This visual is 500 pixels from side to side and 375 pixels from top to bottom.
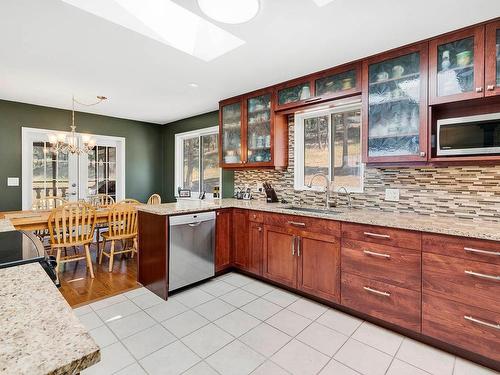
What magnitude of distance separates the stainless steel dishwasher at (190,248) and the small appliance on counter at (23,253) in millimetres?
1385

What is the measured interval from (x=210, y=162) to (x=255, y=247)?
231 cm

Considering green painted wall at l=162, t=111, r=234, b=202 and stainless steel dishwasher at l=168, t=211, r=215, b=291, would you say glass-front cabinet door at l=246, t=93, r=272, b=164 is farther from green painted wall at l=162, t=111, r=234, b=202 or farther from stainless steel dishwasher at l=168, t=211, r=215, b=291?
green painted wall at l=162, t=111, r=234, b=202

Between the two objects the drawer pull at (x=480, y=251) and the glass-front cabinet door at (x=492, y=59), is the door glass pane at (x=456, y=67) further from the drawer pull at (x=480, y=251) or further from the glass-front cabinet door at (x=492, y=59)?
the drawer pull at (x=480, y=251)

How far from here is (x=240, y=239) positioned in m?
3.27

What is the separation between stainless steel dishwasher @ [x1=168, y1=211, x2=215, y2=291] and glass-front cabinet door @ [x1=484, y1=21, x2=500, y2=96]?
2636 millimetres

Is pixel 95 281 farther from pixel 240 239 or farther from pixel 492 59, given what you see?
pixel 492 59

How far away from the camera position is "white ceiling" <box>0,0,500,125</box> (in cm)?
185

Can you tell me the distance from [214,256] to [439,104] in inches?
103

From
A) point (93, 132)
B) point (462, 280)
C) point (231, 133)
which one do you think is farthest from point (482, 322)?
point (93, 132)

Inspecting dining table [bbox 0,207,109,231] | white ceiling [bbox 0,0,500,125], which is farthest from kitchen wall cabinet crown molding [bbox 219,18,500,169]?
dining table [bbox 0,207,109,231]

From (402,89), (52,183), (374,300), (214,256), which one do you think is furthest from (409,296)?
(52,183)

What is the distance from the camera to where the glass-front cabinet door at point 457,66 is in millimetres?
1979

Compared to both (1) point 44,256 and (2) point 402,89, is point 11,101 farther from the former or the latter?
(2) point 402,89

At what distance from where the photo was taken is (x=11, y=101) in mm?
4090
